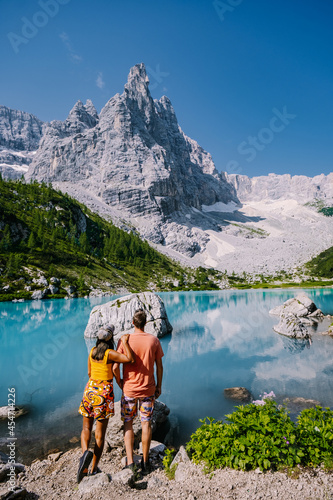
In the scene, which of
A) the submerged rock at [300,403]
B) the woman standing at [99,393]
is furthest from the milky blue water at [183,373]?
Answer: the woman standing at [99,393]

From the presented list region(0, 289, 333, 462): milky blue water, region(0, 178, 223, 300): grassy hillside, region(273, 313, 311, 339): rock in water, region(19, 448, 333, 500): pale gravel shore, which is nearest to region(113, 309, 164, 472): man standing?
region(19, 448, 333, 500): pale gravel shore

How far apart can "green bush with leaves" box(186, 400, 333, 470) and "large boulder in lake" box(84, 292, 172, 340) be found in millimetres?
22680

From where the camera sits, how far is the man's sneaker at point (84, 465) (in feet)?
21.3

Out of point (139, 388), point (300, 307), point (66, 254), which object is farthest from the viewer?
point (66, 254)

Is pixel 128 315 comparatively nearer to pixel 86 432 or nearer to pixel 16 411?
pixel 16 411

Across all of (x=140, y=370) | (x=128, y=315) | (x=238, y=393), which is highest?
(x=140, y=370)

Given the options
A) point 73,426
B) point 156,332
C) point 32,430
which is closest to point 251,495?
point 73,426

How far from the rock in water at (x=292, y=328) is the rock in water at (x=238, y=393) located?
16.6 m

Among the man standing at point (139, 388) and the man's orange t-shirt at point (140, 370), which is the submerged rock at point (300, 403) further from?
the man's orange t-shirt at point (140, 370)

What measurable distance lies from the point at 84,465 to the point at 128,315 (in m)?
22.5

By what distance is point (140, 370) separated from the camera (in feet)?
23.4

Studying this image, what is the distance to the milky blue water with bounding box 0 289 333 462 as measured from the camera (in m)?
11.6

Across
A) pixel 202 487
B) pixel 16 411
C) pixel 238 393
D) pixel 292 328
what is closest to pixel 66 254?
pixel 292 328

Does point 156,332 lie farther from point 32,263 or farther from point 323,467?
point 32,263
